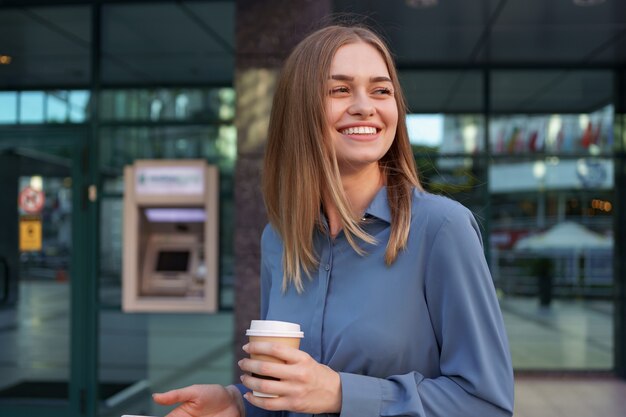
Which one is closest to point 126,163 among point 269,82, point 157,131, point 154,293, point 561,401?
point 157,131

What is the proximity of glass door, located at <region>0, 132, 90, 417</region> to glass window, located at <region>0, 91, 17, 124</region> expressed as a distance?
0.14 metres

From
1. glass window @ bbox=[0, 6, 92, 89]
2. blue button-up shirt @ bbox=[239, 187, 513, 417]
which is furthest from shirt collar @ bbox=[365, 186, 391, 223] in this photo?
glass window @ bbox=[0, 6, 92, 89]

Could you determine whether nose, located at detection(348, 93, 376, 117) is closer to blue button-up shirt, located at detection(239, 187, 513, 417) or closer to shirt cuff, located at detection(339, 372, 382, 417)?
blue button-up shirt, located at detection(239, 187, 513, 417)

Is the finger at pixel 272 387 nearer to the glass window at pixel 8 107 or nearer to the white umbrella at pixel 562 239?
the glass window at pixel 8 107

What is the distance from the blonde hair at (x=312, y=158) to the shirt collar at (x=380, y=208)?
0.04 feet

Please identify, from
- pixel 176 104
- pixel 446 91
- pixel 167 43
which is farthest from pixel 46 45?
pixel 446 91

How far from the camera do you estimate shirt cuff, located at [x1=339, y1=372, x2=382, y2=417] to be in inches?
43.5

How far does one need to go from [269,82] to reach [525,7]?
2.94m

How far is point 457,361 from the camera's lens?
1149 mm

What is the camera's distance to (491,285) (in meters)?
1.17

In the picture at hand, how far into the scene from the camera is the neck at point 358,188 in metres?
1.37

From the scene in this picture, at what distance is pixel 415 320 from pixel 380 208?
0.23 metres

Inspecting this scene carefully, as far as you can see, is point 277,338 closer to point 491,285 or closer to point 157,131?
point 491,285

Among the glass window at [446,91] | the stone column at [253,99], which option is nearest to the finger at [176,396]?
the stone column at [253,99]
